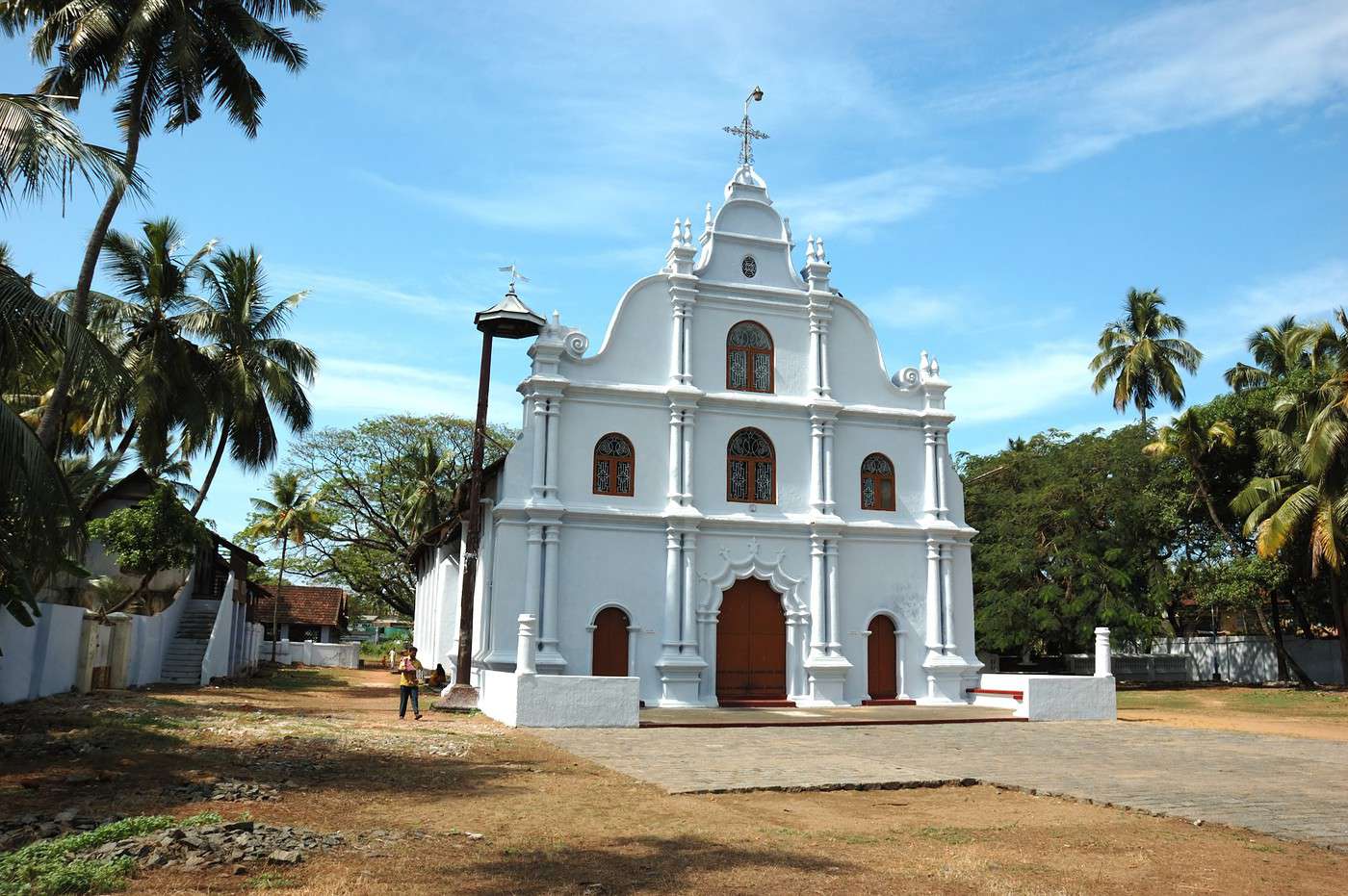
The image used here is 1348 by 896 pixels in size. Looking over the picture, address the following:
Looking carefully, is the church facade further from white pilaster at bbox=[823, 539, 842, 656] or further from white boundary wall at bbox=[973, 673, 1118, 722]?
white boundary wall at bbox=[973, 673, 1118, 722]

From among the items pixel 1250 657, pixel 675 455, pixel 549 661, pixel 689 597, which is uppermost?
pixel 675 455

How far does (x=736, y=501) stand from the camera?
75.4ft

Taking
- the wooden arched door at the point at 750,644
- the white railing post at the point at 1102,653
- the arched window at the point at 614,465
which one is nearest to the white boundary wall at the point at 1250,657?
the white railing post at the point at 1102,653

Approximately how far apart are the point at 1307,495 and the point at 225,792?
2812 centimetres

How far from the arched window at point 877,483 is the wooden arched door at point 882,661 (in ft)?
8.36

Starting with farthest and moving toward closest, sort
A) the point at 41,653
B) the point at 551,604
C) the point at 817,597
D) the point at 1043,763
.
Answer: the point at 817,597 → the point at 551,604 → the point at 41,653 → the point at 1043,763

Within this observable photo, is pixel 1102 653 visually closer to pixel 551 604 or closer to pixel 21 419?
pixel 551 604

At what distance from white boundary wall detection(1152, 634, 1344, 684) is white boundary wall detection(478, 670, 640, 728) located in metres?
25.8

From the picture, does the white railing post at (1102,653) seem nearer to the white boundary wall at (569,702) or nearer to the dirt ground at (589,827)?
the white boundary wall at (569,702)

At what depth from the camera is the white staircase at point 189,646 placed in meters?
25.0

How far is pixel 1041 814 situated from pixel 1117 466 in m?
24.9

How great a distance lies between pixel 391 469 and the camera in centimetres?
4569

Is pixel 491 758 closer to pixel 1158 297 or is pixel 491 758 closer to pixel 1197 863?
pixel 1197 863

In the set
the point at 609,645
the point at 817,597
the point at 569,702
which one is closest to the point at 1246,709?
the point at 817,597
